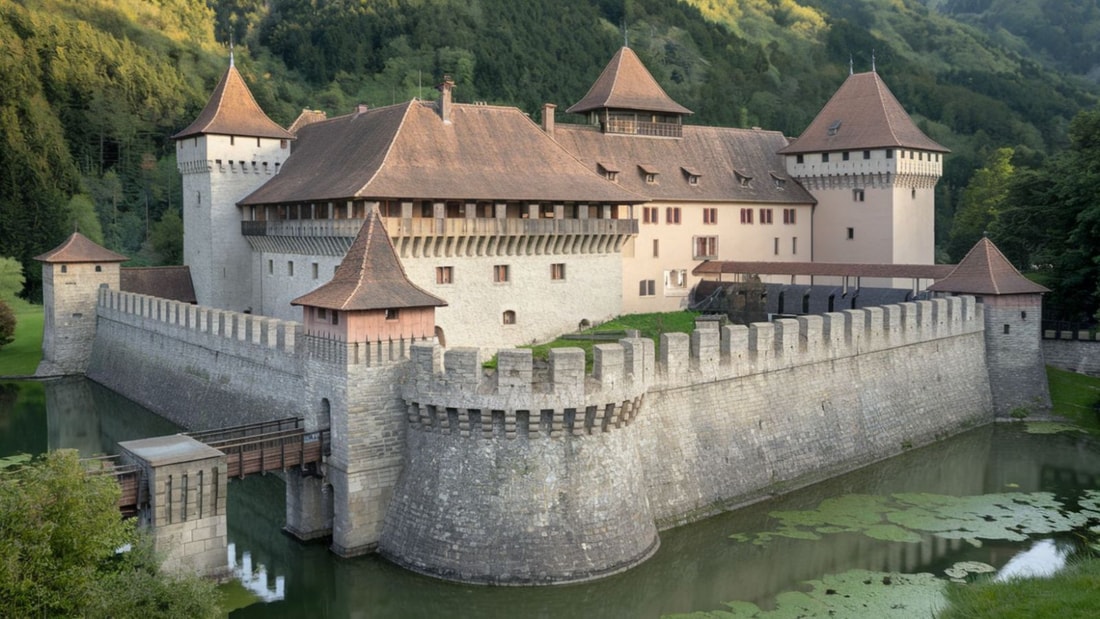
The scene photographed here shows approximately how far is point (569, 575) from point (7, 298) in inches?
1631

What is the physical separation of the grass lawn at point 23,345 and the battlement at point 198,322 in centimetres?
461

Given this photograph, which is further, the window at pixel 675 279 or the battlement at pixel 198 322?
the window at pixel 675 279

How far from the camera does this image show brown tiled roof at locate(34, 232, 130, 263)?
4297 cm

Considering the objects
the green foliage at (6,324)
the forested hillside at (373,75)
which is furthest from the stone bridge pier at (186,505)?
the forested hillside at (373,75)

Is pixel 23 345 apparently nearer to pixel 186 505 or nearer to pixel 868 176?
pixel 186 505

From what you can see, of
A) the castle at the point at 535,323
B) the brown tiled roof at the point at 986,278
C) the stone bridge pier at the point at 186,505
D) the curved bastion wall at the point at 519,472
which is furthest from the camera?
the brown tiled roof at the point at 986,278

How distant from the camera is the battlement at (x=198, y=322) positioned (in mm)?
27486

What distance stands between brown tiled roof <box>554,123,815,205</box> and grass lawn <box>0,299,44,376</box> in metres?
25.1

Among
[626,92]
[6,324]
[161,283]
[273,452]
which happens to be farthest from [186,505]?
[6,324]

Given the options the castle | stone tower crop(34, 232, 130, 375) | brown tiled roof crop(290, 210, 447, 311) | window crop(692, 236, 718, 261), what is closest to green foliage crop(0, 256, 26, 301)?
stone tower crop(34, 232, 130, 375)

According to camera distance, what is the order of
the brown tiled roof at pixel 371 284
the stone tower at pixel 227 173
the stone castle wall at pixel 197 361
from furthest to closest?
the stone tower at pixel 227 173, the stone castle wall at pixel 197 361, the brown tiled roof at pixel 371 284

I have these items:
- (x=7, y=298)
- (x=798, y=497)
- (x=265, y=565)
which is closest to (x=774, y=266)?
(x=798, y=497)

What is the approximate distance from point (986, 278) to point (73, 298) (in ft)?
119

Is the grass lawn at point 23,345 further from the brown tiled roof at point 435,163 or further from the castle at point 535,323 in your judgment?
the brown tiled roof at point 435,163
